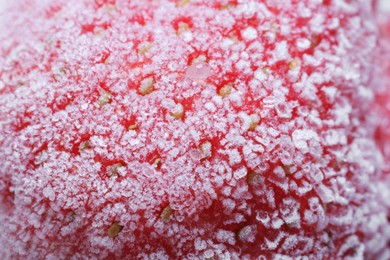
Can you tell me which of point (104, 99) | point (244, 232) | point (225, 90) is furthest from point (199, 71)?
point (244, 232)

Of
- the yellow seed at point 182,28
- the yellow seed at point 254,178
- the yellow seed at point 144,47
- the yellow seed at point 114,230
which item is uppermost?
the yellow seed at point 182,28

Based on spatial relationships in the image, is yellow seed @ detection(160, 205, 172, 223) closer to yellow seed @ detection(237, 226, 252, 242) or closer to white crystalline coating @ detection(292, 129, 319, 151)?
yellow seed @ detection(237, 226, 252, 242)

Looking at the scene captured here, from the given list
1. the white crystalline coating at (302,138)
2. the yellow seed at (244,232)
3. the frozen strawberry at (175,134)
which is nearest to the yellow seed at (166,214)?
the frozen strawberry at (175,134)

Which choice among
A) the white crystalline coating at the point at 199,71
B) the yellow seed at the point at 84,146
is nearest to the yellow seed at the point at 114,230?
the yellow seed at the point at 84,146

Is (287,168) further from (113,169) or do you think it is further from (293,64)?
(113,169)

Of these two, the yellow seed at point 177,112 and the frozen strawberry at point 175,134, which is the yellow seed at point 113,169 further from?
the yellow seed at point 177,112

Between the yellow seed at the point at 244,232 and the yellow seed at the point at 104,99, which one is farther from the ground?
the yellow seed at the point at 104,99
